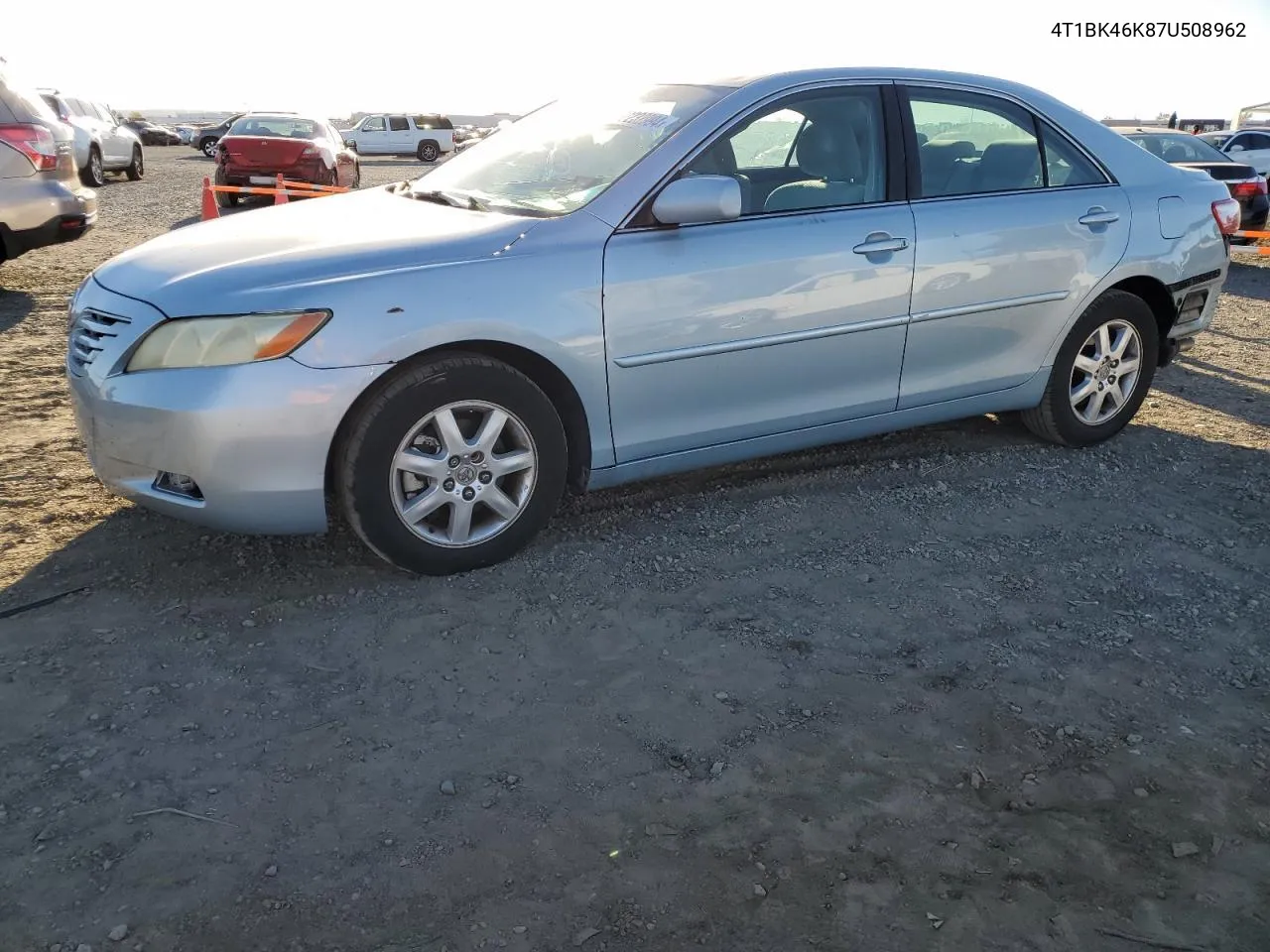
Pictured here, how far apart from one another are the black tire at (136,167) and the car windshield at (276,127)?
21.8 feet

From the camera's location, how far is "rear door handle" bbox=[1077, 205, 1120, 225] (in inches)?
188

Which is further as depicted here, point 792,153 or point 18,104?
point 18,104

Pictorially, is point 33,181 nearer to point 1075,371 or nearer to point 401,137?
point 1075,371

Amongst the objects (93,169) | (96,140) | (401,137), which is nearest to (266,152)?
(93,169)

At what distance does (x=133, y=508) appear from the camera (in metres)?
4.22

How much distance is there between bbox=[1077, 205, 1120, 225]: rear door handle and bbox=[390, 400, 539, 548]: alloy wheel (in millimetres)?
2705

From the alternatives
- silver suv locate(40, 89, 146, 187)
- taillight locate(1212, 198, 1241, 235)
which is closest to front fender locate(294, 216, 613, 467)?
taillight locate(1212, 198, 1241, 235)

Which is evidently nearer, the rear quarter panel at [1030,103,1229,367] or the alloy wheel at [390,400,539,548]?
the alloy wheel at [390,400,539,548]

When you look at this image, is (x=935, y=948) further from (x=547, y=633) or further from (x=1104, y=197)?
(x=1104, y=197)

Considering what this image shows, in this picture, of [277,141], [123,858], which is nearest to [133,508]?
[123,858]

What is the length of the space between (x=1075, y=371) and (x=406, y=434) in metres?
3.18

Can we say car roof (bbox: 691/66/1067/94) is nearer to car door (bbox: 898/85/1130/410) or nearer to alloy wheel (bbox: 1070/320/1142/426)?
car door (bbox: 898/85/1130/410)

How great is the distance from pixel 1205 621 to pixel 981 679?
3.05 ft

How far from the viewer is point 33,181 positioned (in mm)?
7980
